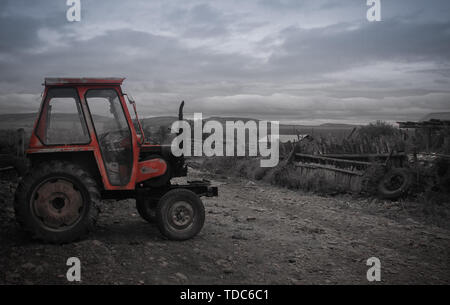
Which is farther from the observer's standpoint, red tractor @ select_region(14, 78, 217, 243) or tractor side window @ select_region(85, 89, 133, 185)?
tractor side window @ select_region(85, 89, 133, 185)

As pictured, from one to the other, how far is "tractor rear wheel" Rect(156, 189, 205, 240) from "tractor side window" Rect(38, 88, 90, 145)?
1.64 metres

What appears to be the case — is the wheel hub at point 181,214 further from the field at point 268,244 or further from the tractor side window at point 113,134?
the tractor side window at point 113,134

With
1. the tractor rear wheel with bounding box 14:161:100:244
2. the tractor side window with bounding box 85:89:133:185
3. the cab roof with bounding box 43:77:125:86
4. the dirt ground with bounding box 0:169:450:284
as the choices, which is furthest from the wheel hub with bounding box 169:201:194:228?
the cab roof with bounding box 43:77:125:86

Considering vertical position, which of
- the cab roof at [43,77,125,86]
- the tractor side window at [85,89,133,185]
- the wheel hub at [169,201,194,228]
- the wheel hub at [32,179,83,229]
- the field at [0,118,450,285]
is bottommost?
the field at [0,118,450,285]

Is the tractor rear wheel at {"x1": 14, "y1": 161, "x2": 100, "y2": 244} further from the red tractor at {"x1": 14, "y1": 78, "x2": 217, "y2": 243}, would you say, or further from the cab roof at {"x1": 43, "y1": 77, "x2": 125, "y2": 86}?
the cab roof at {"x1": 43, "y1": 77, "x2": 125, "y2": 86}

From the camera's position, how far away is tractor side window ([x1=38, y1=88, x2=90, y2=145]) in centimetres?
536

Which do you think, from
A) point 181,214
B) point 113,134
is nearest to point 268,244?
point 181,214

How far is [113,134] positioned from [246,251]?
9.72 feet

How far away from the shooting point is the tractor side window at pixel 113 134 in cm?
563

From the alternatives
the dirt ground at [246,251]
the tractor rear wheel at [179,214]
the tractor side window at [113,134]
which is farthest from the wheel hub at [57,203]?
the tractor rear wheel at [179,214]

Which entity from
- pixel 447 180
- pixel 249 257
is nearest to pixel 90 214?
pixel 249 257

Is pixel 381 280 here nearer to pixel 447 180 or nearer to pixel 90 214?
pixel 90 214

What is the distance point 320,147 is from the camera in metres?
13.3

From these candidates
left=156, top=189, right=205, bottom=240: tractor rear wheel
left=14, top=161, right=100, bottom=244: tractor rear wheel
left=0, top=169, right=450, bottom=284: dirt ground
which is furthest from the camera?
A: left=156, top=189, right=205, bottom=240: tractor rear wheel
